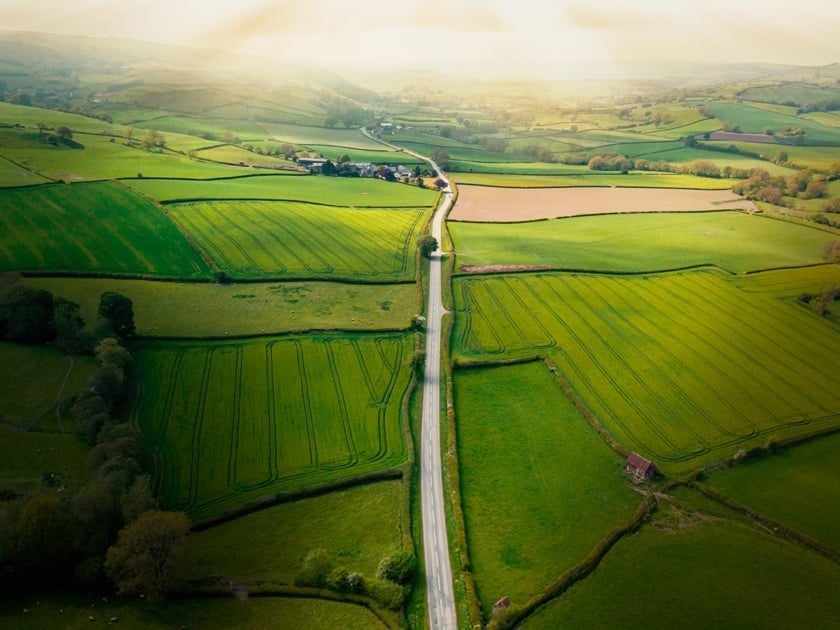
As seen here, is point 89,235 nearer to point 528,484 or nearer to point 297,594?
point 297,594

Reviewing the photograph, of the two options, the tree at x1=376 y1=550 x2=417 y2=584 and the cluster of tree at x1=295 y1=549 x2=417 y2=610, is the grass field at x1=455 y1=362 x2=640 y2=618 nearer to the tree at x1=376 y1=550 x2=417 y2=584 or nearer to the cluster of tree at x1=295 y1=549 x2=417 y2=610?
the tree at x1=376 y1=550 x2=417 y2=584

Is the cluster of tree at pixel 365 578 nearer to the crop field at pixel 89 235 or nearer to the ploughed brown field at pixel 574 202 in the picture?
the crop field at pixel 89 235

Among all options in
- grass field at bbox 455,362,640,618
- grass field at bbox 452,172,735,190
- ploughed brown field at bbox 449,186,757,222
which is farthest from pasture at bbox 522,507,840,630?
grass field at bbox 452,172,735,190

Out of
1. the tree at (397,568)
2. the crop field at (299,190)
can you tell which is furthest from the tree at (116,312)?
the crop field at (299,190)

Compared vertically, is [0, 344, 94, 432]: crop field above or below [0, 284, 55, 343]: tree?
below

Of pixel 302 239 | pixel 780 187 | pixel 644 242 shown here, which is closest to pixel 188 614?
pixel 302 239

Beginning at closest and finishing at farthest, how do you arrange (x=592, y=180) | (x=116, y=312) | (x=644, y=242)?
1. (x=116, y=312)
2. (x=644, y=242)
3. (x=592, y=180)
